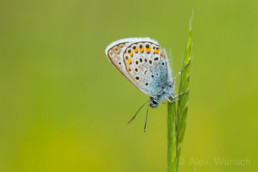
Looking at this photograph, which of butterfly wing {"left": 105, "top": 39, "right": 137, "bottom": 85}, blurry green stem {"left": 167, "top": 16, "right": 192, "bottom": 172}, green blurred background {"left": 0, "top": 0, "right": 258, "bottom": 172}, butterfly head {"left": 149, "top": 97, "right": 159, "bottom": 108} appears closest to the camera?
blurry green stem {"left": 167, "top": 16, "right": 192, "bottom": 172}

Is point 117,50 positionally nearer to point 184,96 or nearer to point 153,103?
point 153,103

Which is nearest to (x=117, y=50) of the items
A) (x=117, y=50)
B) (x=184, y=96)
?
(x=117, y=50)

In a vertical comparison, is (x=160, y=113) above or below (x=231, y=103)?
below

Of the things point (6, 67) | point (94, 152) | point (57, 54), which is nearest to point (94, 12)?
point (57, 54)

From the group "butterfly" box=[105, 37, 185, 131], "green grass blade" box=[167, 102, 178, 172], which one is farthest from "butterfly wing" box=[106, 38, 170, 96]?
"green grass blade" box=[167, 102, 178, 172]

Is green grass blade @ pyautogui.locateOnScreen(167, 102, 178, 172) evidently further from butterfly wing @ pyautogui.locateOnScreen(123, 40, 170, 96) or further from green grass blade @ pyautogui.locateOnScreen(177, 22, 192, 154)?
butterfly wing @ pyautogui.locateOnScreen(123, 40, 170, 96)

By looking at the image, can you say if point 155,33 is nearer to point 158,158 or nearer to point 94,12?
point 94,12

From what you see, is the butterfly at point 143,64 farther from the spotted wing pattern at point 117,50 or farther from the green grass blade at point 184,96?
the green grass blade at point 184,96
